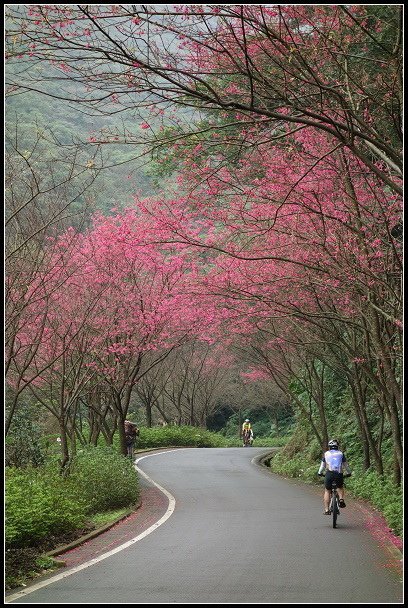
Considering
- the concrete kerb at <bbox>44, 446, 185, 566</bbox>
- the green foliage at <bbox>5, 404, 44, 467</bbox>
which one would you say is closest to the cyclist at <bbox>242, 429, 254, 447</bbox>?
the green foliage at <bbox>5, 404, 44, 467</bbox>

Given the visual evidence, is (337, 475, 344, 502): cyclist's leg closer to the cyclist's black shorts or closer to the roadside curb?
the cyclist's black shorts

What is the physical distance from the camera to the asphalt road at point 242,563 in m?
8.10

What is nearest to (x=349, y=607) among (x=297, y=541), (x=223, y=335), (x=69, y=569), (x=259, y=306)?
(x=69, y=569)

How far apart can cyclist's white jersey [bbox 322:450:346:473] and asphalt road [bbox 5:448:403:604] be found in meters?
0.98

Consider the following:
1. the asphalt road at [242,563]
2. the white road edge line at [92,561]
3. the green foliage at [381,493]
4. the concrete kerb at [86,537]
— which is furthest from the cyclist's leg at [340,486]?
the concrete kerb at [86,537]

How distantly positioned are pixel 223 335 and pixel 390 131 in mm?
Answer: 18773

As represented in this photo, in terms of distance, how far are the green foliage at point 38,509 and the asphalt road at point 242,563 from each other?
1204mm

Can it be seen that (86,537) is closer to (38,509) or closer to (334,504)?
(38,509)

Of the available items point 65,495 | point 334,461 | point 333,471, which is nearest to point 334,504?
point 333,471

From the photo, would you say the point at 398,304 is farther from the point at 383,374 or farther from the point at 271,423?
the point at 271,423

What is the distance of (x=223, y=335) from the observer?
3111 centimetres

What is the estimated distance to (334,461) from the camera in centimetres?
1506

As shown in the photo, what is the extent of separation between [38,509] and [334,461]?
5.92 meters

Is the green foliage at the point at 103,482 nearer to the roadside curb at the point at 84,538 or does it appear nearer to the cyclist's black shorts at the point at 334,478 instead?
the roadside curb at the point at 84,538
